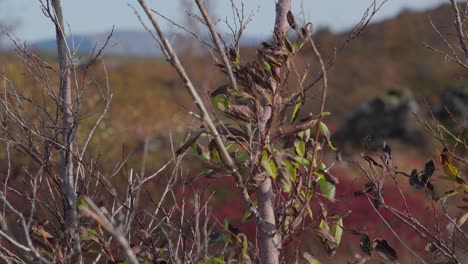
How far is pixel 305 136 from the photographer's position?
7.13 feet

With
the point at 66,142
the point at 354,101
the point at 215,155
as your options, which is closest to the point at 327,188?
the point at 215,155

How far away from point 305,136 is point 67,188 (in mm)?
804

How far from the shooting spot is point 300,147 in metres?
2.11

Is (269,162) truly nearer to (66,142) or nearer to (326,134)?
(326,134)

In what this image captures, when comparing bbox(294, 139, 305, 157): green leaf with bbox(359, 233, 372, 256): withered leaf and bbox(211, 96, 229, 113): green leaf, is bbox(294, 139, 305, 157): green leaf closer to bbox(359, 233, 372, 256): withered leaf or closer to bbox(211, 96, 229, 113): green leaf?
bbox(211, 96, 229, 113): green leaf

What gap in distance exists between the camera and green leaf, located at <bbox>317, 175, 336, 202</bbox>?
209 cm

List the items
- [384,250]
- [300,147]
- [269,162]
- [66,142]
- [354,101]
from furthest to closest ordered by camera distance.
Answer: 1. [354,101]
2. [66,142]
3. [384,250]
4. [300,147]
5. [269,162]

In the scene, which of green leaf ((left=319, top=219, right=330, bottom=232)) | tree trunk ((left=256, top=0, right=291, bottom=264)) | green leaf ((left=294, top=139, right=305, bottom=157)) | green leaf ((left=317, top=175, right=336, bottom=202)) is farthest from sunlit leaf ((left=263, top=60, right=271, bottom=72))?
green leaf ((left=319, top=219, right=330, bottom=232))

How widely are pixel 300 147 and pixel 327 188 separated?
0.46ft

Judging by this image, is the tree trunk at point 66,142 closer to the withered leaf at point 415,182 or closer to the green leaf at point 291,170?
the green leaf at point 291,170

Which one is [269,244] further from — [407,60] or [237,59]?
[407,60]

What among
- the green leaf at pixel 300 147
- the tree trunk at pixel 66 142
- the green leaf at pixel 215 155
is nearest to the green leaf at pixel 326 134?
the green leaf at pixel 300 147

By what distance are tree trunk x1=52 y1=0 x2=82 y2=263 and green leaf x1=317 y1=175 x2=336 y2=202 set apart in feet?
2.45

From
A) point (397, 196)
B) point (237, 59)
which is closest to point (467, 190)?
point (237, 59)
